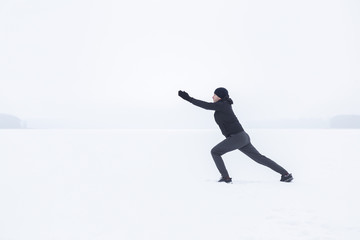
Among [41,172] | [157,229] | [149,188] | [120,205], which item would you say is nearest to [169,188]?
[149,188]

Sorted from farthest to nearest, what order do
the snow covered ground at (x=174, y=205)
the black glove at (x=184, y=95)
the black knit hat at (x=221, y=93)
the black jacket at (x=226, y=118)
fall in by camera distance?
the black knit hat at (x=221, y=93) < the black jacket at (x=226, y=118) < the black glove at (x=184, y=95) < the snow covered ground at (x=174, y=205)

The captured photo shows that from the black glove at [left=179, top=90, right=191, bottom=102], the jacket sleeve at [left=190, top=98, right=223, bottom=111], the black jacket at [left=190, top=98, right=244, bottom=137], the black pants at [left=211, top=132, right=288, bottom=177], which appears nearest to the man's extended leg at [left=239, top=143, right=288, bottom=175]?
the black pants at [left=211, top=132, right=288, bottom=177]

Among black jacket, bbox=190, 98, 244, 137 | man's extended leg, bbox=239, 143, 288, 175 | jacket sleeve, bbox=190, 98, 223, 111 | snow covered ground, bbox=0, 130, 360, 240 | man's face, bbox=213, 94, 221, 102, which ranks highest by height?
man's face, bbox=213, 94, 221, 102

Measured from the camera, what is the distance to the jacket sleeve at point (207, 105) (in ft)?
20.8

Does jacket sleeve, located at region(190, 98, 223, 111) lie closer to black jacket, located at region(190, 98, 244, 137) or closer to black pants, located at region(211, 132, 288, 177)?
black jacket, located at region(190, 98, 244, 137)

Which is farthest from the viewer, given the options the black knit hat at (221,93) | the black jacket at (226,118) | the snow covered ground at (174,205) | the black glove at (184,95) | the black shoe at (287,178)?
the black shoe at (287,178)

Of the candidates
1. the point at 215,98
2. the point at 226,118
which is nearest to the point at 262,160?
the point at 226,118

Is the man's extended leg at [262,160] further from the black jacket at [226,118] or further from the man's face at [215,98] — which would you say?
the man's face at [215,98]

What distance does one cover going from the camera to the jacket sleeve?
633cm

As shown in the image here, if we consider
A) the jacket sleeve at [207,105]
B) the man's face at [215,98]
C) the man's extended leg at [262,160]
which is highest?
the man's face at [215,98]

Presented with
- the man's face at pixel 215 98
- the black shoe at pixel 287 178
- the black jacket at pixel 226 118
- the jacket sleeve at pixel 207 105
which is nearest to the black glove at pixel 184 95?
the jacket sleeve at pixel 207 105

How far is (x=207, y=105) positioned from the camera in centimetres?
643

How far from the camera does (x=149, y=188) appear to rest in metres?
6.36

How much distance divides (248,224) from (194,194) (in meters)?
1.84
